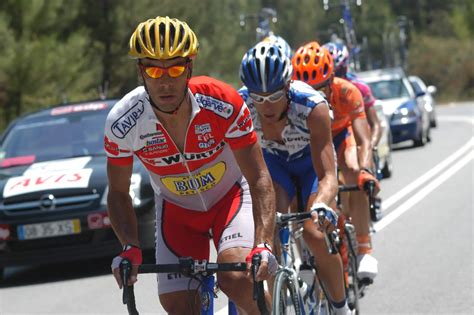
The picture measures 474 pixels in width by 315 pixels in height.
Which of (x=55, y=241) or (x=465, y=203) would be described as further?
(x=465, y=203)

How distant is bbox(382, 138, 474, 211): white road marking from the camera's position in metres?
A: 16.2

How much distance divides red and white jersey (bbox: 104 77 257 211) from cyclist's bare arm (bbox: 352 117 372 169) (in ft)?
11.5

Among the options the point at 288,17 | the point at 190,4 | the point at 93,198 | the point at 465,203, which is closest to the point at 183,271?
the point at 93,198

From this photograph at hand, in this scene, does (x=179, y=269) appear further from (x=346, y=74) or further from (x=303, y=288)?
(x=346, y=74)

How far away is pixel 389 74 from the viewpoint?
27.2 meters

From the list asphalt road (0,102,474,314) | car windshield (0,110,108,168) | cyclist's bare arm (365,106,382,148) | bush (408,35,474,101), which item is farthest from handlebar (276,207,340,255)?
bush (408,35,474,101)

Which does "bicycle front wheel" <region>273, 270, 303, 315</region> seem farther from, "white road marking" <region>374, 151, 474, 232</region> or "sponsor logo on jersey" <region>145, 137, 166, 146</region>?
"white road marking" <region>374, 151, 474, 232</region>

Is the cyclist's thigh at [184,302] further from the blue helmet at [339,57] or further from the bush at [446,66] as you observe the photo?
the bush at [446,66]

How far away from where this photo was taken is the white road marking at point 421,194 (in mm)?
14016

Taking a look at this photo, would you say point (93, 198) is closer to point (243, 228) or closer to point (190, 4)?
point (243, 228)

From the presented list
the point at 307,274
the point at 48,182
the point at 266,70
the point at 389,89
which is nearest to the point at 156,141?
the point at 266,70

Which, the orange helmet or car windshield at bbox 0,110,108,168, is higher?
the orange helmet

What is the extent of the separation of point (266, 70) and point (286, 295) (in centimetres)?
142

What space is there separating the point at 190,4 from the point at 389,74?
31.5 meters
